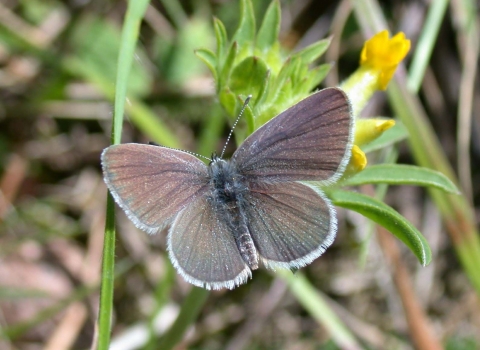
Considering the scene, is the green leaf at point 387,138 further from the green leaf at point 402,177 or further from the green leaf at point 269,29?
the green leaf at point 269,29

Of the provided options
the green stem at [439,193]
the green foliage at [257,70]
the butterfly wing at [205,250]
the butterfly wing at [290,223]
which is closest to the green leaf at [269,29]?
the green foliage at [257,70]

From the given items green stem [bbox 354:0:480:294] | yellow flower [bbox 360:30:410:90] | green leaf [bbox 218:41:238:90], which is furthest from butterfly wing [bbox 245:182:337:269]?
green stem [bbox 354:0:480:294]

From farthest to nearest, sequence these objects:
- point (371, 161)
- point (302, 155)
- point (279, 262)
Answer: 1. point (371, 161)
2. point (302, 155)
3. point (279, 262)

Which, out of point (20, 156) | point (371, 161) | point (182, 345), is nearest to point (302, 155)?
point (371, 161)

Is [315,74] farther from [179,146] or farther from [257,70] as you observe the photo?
[179,146]

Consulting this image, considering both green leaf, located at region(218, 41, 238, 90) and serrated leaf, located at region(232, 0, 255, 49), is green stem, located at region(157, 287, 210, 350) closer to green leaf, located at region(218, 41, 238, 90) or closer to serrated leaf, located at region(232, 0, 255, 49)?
green leaf, located at region(218, 41, 238, 90)

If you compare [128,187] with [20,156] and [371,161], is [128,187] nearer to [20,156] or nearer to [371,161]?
[371,161]

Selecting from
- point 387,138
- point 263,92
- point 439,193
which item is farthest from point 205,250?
point 439,193
